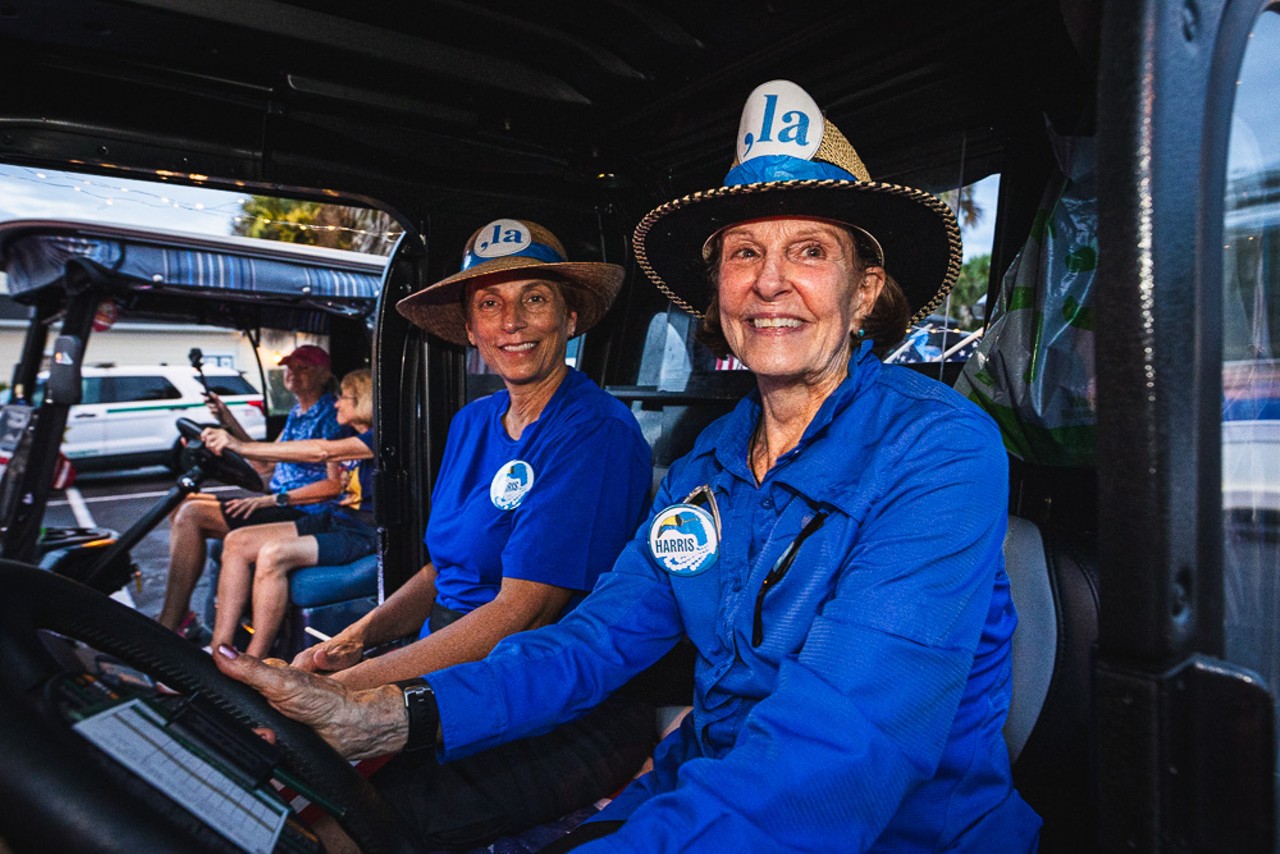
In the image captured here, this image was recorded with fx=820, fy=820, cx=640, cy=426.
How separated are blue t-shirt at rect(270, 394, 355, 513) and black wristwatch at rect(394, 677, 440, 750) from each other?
335cm

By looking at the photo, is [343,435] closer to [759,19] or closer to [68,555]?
[68,555]

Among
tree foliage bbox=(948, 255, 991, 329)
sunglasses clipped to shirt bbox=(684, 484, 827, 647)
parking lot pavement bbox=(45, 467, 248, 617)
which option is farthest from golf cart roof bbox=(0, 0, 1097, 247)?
parking lot pavement bbox=(45, 467, 248, 617)

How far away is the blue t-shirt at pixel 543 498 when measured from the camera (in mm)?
2084

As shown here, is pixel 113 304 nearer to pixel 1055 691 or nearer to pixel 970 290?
pixel 970 290

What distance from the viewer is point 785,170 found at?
158cm

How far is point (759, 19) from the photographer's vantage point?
1951 mm

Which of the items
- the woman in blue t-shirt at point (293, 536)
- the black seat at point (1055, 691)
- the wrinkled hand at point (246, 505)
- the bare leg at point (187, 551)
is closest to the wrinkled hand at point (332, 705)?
the black seat at point (1055, 691)

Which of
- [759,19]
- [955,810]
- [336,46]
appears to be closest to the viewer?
[955,810]

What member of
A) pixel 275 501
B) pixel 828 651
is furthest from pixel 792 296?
pixel 275 501

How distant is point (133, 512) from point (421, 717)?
398 inches

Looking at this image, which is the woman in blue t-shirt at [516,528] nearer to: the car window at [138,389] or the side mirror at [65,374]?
the side mirror at [65,374]

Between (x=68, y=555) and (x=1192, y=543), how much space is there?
4.94 m

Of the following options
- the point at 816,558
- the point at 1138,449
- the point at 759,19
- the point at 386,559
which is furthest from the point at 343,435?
the point at 1138,449

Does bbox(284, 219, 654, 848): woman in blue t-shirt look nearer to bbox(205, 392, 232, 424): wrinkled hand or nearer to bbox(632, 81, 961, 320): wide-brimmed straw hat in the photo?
bbox(632, 81, 961, 320): wide-brimmed straw hat
